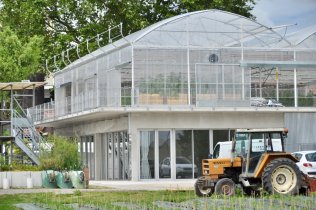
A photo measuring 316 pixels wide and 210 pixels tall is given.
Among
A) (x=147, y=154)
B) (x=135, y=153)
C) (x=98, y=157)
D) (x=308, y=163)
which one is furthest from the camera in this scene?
(x=98, y=157)

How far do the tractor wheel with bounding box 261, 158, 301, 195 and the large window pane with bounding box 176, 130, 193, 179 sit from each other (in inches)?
619

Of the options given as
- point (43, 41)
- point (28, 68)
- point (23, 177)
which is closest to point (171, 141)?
point (23, 177)

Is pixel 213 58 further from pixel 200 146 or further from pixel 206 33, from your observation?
pixel 200 146

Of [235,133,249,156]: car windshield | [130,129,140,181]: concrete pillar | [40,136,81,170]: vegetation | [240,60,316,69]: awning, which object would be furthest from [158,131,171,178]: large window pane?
[235,133,249,156]: car windshield

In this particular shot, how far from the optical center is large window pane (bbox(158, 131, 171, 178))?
41406mm

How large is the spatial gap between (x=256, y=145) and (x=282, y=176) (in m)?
1.32

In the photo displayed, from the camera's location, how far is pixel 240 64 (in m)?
42.6

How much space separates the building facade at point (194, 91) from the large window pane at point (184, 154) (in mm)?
49

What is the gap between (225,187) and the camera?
86.8 feet

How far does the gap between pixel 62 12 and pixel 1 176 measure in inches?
1267

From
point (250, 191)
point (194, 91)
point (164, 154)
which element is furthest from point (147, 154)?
point (250, 191)

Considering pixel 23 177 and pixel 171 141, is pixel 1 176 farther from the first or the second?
pixel 171 141

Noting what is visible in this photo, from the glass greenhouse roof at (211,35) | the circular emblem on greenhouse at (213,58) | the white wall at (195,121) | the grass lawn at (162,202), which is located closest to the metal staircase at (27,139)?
the white wall at (195,121)

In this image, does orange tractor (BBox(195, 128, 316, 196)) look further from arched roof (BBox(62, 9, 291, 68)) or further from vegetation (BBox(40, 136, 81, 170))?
arched roof (BBox(62, 9, 291, 68))
